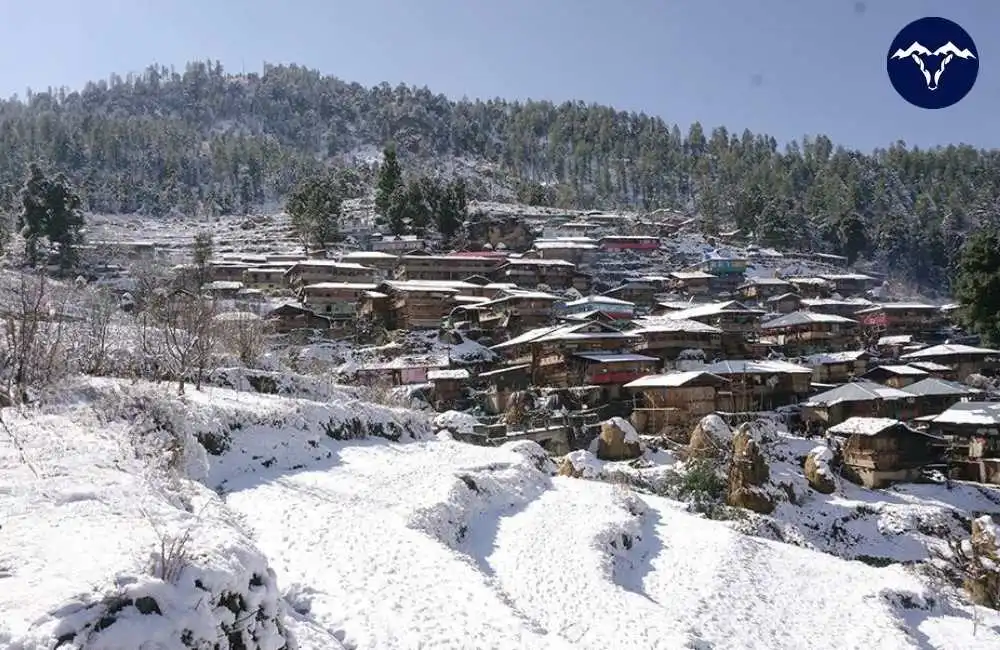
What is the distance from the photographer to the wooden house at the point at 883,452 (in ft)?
103

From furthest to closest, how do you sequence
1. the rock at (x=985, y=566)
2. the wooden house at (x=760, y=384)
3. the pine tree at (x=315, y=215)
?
1. the pine tree at (x=315, y=215)
2. the wooden house at (x=760, y=384)
3. the rock at (x=985, y=566)

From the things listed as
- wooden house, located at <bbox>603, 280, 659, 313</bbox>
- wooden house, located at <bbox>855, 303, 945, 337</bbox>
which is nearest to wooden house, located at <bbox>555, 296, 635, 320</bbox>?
wooden house, located at <bbox>603, 280, 659, 313</bbox>

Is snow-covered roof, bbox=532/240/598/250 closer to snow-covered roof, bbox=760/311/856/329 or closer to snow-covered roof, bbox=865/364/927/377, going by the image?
snow-covered roof, bbox=760/311/856/329

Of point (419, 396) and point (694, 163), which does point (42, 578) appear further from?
point (694, 163)

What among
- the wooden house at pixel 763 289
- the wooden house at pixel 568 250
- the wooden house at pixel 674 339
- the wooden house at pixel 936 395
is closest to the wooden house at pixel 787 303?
the wooden house at pixel 763 289

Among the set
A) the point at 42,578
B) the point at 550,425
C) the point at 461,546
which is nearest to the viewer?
the point at 42,578

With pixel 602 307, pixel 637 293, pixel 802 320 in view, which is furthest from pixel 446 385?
pixel 637 293

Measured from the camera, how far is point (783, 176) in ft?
417

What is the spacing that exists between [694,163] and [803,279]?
8165 cm

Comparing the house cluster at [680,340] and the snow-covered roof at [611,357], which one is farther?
the snow-covered roof at [611,357]

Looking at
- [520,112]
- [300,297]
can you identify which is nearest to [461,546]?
[300,297]

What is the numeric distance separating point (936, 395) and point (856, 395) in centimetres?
538

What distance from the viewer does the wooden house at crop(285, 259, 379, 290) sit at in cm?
6212

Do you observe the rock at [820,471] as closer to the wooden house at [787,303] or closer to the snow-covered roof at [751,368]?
the snow-covered roof at [751,368]
